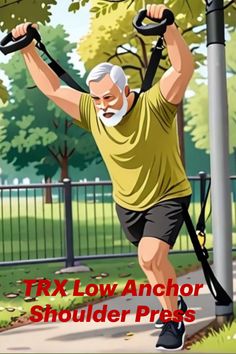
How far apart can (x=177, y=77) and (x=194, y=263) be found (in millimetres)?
4953

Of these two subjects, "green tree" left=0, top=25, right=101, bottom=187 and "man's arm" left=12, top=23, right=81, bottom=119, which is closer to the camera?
"man's arm" left=12, top=23, right=81, bottom=119

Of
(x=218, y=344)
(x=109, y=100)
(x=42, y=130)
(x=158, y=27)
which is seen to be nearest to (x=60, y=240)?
(x=218, y=344)

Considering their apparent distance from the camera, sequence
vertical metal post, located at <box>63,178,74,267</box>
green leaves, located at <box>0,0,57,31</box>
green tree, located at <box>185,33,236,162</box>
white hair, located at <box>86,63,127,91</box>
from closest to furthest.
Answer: white hair, located at <box>86,63,127,91</box>, green leaves, located at <box>0,0,57,31</box>, vertical metal post, located at <box>63,178,74,267</box>, green tree, located at <box>185,33,236,162</box>

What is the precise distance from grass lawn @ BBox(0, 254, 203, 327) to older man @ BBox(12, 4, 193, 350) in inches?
72.7

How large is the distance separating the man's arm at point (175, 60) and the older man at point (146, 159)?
0.02 m

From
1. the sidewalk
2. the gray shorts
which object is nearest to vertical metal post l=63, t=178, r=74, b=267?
the sidewalk

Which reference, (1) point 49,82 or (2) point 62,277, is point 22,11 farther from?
(2) point 62,277

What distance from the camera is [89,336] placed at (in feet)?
16.1

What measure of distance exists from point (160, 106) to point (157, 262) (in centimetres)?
105

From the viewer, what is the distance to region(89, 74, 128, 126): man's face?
13.8 feet

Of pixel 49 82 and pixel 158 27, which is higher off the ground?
pixel 158 27

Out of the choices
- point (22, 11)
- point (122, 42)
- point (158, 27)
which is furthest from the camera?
point (122, 42)

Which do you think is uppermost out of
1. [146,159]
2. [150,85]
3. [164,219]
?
[150,85]

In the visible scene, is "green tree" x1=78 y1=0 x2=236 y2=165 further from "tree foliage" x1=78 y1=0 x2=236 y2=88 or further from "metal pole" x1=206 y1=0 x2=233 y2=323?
"metal pole" x1=206 y1=0 x2=233 y2=323
